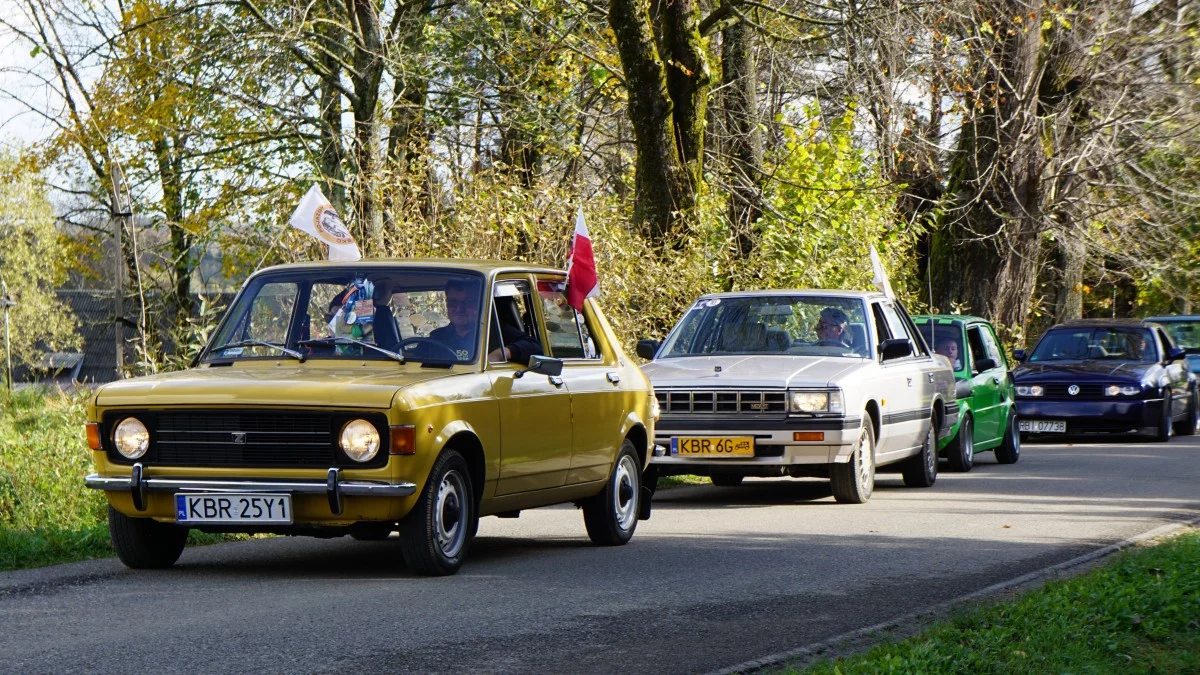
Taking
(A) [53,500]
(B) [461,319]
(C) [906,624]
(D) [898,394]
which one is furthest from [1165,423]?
(C) [906,624]

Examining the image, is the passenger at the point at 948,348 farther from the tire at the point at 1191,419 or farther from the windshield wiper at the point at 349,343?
the windshield wiper at the point at 349,343

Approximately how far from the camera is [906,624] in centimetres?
737

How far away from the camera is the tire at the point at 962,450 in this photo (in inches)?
706

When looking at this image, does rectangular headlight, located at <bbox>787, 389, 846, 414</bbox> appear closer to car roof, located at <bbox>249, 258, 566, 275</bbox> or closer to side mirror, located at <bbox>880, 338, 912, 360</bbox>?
side mirror, located at <bbox>880, 338, 912, 360</bbox>

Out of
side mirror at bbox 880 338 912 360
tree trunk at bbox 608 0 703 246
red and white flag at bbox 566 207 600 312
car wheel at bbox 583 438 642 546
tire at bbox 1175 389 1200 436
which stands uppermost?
tree trunk at bbox 608 0 703 246

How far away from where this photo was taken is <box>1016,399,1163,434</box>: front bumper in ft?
76.9

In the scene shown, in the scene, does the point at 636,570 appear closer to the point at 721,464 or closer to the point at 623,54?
the point at 721,464

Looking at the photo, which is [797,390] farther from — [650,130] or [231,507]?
[650,130]

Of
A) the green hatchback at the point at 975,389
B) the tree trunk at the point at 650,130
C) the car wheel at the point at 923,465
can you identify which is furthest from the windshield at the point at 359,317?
the tree trunk at the point at 650,130

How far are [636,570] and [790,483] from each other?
717 cm

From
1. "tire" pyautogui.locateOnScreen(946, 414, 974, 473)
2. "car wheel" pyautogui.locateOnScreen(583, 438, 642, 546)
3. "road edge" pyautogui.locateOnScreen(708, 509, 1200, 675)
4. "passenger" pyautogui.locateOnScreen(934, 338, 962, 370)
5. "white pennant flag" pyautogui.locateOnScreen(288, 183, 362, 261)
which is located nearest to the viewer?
"road edge" pyautogui.locateOnScreen(708, 509, 1200, 675)

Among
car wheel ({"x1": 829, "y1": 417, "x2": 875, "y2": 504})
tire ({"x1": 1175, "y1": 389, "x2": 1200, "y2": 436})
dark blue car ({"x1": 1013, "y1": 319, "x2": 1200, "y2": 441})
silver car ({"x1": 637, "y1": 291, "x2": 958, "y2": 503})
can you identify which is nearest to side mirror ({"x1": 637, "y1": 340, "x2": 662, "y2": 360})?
silver car ({"x1": 637, "y1": 291, "x2": 958, "y2": 503})

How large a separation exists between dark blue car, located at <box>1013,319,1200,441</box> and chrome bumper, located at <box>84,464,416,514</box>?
17095mm

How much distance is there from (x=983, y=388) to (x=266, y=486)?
12.2 metres
